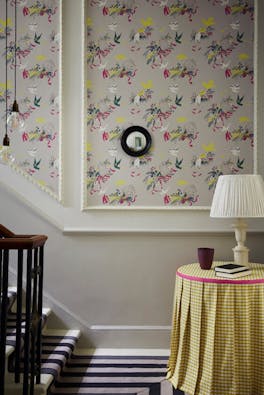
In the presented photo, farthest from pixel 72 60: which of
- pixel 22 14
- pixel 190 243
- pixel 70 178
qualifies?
pixel 190 243

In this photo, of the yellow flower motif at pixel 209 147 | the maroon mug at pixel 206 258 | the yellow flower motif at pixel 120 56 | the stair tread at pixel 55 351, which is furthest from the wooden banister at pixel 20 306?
the yellow flower motif at pixel 120 56

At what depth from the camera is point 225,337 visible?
7.09 feet

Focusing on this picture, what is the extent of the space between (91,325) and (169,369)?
762mm

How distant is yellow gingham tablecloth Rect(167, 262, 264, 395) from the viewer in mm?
2139

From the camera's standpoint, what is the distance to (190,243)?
295cm

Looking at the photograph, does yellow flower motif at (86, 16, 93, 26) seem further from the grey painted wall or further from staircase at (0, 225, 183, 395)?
staircase at (0, 225, 183, 395)

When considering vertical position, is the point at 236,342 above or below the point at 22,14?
below

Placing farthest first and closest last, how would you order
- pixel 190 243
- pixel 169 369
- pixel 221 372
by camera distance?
pixel 190 243, pixel 169 369, pixel 221 372

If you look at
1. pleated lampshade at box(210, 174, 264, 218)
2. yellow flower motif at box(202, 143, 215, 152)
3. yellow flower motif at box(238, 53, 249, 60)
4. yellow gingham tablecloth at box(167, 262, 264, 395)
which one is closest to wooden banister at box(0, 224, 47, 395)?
yellow gingham tablecloth at box(167, 262, 264, 395)

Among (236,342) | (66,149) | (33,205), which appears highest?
(66,149)

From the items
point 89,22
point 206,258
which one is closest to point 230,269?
point 206,258

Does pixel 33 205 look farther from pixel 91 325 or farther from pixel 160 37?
→ pixel 160 37

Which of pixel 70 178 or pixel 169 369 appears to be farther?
pixel 70 178

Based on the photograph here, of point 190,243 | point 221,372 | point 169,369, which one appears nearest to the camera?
point 221,372
